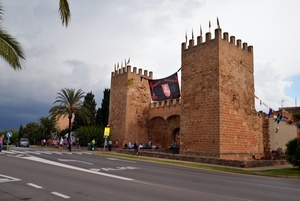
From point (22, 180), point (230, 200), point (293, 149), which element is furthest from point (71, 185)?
point (293, 149)

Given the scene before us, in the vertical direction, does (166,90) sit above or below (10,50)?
above

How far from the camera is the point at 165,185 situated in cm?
893

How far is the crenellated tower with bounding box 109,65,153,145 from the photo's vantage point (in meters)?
32.7

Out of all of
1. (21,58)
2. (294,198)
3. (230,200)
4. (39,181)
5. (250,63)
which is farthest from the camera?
(250,63)

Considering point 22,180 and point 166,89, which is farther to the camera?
point 166,89

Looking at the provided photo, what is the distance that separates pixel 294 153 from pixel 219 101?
6203 millimetres

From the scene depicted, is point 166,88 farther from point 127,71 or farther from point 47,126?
point 47,126

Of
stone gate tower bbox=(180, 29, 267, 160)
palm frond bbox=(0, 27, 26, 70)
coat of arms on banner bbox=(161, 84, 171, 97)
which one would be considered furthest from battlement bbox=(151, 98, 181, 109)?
palm frond bbox=(0, 27, 26, 70)

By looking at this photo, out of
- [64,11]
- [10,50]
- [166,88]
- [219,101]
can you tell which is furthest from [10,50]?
[166,88]

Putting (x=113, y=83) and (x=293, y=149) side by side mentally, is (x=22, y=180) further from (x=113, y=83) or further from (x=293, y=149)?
(x=113, y=83)

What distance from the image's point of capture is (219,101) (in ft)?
70.6

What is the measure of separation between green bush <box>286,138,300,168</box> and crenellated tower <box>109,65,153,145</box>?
710 inches

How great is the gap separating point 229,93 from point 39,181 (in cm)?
1716

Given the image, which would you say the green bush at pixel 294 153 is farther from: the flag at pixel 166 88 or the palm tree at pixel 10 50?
the palm tree at pixel 10 50
